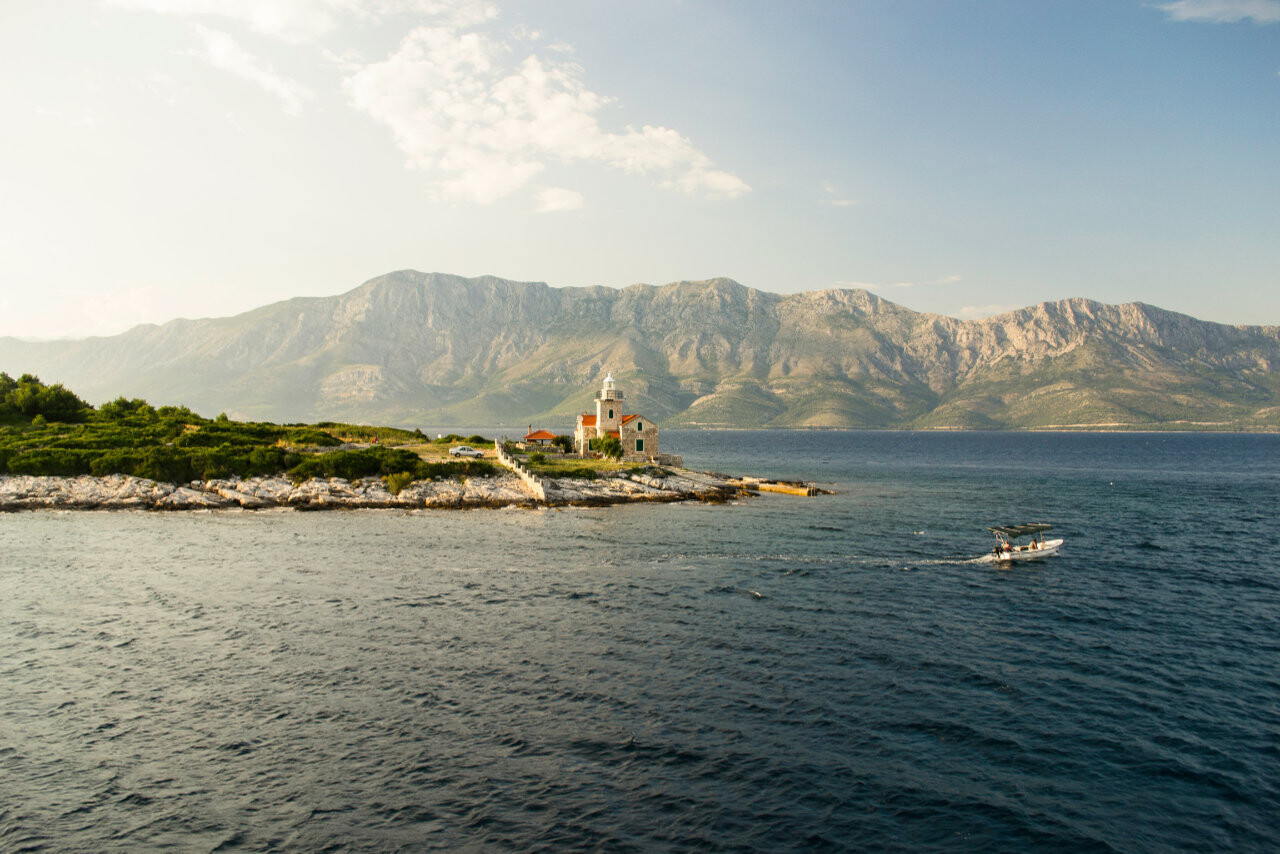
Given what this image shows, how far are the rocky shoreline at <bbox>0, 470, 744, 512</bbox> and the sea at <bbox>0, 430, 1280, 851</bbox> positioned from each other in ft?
52.3

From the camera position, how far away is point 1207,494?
86312mm

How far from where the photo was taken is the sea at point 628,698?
15.4 meters

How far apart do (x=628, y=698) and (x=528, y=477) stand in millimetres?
55036

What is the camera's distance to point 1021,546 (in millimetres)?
49438

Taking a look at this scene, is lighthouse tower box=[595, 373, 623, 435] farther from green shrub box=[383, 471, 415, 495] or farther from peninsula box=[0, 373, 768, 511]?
green shrub box=[383, 471, 415, 495]

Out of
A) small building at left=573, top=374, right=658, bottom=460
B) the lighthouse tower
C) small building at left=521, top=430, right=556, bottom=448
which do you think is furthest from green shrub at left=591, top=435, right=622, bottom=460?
small building at left=521, top=430, right=556, bottom=448

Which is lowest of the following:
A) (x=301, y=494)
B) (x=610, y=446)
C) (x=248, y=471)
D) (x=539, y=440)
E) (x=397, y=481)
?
(x=301, y=494)

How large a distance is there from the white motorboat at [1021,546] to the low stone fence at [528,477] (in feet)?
138

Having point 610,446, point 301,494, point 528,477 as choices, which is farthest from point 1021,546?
point 301,494

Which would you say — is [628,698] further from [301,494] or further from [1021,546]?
[301,494]

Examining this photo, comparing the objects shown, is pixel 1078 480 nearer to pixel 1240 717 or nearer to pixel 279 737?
pixel 1240 717

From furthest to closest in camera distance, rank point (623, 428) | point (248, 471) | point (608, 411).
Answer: point (608, 411) → point (623, 428) → point (248, 471)

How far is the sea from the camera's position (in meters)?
15.4

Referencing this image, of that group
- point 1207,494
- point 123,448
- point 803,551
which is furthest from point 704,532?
point 1207,494
